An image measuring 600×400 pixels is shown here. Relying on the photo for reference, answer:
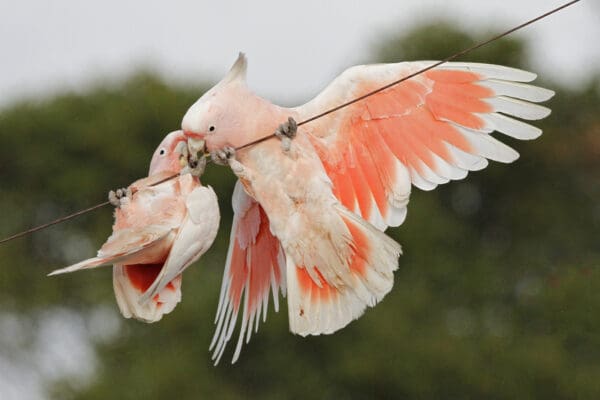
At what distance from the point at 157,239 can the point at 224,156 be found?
39 cm

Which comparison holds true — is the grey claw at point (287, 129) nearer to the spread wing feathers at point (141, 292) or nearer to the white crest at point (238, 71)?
the white crest at point (238, 71)

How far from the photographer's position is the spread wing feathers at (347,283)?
655 cm

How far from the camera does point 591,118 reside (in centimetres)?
2189

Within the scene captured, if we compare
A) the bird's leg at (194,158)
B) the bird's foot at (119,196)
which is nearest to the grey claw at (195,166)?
the bird's leg at (194,158)

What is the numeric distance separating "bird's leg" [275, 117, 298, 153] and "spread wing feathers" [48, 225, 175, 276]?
510mm

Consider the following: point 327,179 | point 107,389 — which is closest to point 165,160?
point 327,179

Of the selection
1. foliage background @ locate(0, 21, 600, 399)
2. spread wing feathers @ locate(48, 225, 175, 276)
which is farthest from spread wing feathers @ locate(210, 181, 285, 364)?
foliage background @ locate(0, 21, 600, 399)

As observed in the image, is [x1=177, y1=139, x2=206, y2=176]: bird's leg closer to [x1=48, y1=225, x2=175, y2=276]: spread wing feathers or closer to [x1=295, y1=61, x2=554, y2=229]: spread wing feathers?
[x1=48, y1=225, x2=175, y2=276]: spread wing feathers

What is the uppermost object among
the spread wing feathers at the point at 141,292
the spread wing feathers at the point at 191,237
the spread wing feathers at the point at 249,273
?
the spread wing feathers at the point at 191,237

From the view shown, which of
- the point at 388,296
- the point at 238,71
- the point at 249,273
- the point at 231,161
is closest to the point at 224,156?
the point at 231,161

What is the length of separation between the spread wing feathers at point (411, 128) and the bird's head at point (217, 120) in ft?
1.11

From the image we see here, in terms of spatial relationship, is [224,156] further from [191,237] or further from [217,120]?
[191,237]

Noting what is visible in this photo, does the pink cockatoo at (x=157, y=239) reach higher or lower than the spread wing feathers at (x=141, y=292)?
higher

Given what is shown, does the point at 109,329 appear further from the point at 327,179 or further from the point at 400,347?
the point at 327,179
